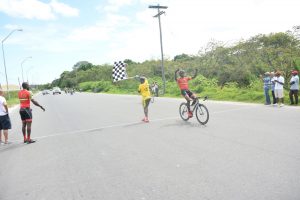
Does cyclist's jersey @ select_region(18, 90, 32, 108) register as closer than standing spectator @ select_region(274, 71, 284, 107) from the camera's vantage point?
Yes

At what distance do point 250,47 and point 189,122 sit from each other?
19262mm

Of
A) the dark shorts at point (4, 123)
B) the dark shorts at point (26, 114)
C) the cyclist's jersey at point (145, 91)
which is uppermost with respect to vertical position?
the cyclist's jersey at point (145, 91)

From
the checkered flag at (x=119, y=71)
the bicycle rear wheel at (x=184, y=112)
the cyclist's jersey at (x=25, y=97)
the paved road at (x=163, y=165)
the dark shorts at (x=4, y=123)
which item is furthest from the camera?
the checkered flag at (x=119, y=71)

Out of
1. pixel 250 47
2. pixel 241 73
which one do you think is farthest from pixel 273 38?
pixel 241 73

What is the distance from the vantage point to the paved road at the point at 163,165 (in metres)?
4.50

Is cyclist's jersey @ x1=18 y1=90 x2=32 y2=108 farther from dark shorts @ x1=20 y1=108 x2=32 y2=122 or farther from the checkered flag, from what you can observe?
the checkered flag

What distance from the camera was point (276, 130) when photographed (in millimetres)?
8641

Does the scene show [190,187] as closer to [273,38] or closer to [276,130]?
[276,130]

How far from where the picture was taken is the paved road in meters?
4.50

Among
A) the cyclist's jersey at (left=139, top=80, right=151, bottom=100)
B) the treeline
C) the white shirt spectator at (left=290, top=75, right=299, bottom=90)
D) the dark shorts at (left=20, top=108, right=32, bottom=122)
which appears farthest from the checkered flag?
the treeline

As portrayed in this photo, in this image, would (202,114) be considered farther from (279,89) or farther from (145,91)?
(279,89)

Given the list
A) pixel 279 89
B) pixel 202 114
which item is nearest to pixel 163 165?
pixel 202 114

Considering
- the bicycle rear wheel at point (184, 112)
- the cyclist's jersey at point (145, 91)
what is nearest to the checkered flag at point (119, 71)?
the cyclist's jersey at point (145, 91)

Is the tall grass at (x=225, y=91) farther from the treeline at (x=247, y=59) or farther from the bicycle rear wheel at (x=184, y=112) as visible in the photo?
the bicycle rear wheel at (x=184, y=112)
